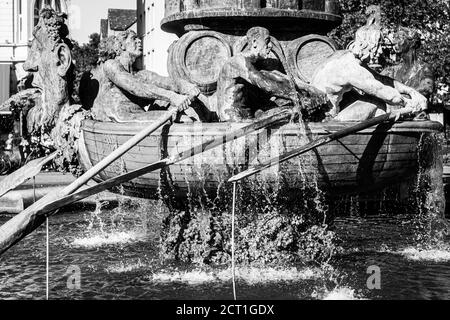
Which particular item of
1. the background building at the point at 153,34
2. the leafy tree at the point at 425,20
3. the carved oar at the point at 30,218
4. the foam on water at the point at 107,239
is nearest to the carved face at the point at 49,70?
the foam on water at the point at 107,239

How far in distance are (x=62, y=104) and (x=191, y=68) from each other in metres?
1.39

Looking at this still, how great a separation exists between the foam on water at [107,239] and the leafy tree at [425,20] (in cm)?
1717

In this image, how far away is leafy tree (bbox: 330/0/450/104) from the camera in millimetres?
25859

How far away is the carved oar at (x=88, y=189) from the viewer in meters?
5.86

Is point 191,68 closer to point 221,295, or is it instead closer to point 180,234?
point 180,234

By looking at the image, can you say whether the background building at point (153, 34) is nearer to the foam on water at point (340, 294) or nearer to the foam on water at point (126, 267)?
the foam on water at point (126, 267)

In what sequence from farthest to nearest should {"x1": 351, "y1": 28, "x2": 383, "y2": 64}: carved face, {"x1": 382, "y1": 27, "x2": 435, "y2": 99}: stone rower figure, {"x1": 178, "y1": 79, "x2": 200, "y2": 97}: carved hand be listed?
{"x1": 382, "y1": 27, "x2": 435, "y2": 99}: stone rower figure
{"x1": 178, "y1": 79, "x2": 200, "y2": 97}: carved hand
{"x1": 351, "y1": 28, "x2": 383, "y2": 64}: carved face

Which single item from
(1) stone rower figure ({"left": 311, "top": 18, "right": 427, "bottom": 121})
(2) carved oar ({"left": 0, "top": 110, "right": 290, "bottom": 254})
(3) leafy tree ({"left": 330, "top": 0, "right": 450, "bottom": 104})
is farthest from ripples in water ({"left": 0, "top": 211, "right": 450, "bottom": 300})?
(3) leafy tree ({"left": 330, "top": 0, "right": 450, "bottom": 104})

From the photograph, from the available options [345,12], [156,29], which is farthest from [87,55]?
[345,12]

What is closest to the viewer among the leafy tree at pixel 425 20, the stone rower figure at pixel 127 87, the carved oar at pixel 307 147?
the carved oar at pixel 307 147

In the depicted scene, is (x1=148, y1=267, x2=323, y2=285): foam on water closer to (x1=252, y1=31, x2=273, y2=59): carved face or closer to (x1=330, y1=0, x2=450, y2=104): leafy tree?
(x1=252, y1=31, x2=273, y2=59): carved face

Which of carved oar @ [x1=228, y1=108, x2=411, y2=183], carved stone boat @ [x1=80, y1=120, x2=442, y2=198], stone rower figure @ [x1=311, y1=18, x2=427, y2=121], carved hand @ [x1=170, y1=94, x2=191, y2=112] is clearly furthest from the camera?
stone rower figure @ [x1=311, y1=18, x2=427, y2=121]

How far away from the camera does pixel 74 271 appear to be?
7.46m

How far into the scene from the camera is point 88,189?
619 centimetres
